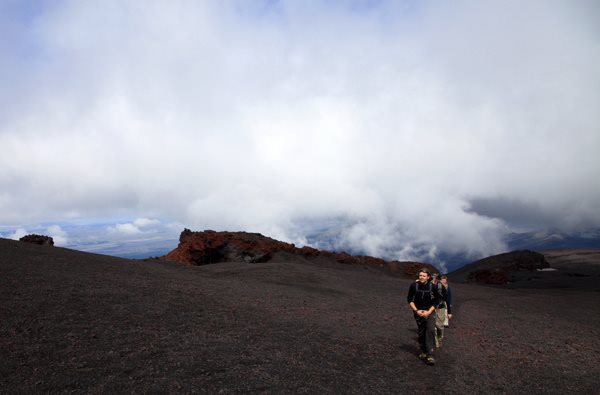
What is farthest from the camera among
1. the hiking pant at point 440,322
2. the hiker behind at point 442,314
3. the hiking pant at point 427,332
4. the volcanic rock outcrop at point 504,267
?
the volcanic rock outcrop at point 504,267

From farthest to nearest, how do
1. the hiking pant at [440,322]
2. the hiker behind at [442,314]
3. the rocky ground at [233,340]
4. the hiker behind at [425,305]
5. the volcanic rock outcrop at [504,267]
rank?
the volcanic rock outcrop at [504,267] → the hiking pant at [440,322] → the hiker behind at [442,314] → the hiker behind at [425,305] → the rocky ground at [233,340]

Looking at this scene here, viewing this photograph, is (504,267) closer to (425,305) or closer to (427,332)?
(427,332)

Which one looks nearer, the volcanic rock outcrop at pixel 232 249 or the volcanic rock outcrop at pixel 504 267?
the volcanic rock outcrop at pixel 232 249

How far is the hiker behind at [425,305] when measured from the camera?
1039 centimetres

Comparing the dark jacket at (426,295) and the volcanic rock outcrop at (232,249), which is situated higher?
the volcanic rock outcrop at (232,249)

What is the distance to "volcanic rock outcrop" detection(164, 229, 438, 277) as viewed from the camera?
40.2 metres

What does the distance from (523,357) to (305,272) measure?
1928cm

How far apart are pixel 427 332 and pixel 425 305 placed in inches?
39.7

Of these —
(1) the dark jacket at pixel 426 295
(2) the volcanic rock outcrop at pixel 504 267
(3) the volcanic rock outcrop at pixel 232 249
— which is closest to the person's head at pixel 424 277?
(1) the dark jacket at pixel 426 295

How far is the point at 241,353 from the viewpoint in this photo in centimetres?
983

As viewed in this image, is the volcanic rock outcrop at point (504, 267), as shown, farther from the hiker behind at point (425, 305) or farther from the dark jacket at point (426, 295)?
the dark jacket at point (426, 295)

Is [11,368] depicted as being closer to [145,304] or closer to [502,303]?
[145,304]

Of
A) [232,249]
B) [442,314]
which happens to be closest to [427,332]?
[442,314]

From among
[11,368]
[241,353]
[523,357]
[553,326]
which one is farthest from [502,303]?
[11,368]
